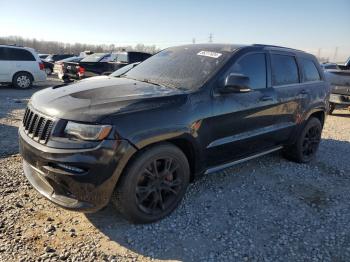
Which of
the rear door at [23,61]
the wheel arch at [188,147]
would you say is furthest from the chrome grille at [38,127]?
the rear door at [23,61]

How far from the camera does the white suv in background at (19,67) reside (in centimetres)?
1378

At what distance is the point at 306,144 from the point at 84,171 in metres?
4.06

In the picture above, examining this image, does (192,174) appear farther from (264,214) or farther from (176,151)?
(264,214)

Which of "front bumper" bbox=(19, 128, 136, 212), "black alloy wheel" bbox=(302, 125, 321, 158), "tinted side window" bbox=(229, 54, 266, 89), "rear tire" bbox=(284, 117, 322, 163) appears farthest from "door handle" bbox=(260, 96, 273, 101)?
"front bumper" bbox=(19, 128, 136, 212)

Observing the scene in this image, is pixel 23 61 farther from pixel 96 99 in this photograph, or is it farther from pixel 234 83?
pixel 234 83

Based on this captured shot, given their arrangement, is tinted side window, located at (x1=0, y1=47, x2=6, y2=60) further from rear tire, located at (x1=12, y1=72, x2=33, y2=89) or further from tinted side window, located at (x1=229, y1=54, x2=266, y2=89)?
tinted side window, located at (x1=229, y1=54, x2=266, y2=89)

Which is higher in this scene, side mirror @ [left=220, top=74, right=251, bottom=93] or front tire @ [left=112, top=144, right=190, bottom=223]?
side mirror @ [left=220, top=74, right=251, bottom=93]

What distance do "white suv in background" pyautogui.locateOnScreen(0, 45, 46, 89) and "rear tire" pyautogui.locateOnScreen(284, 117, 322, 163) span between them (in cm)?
1220

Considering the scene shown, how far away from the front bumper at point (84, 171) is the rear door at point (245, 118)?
1222 mm

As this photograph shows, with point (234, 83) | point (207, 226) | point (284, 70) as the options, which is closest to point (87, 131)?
point (207, 226)

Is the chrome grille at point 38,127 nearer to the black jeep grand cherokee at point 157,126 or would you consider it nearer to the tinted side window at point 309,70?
the black jeep grand cherokee at point 157,126

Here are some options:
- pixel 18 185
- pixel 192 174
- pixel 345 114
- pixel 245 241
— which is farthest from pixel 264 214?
pixel 345 114

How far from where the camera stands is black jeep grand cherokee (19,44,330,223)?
9.70 feet

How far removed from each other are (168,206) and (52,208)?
1262 millimetres
